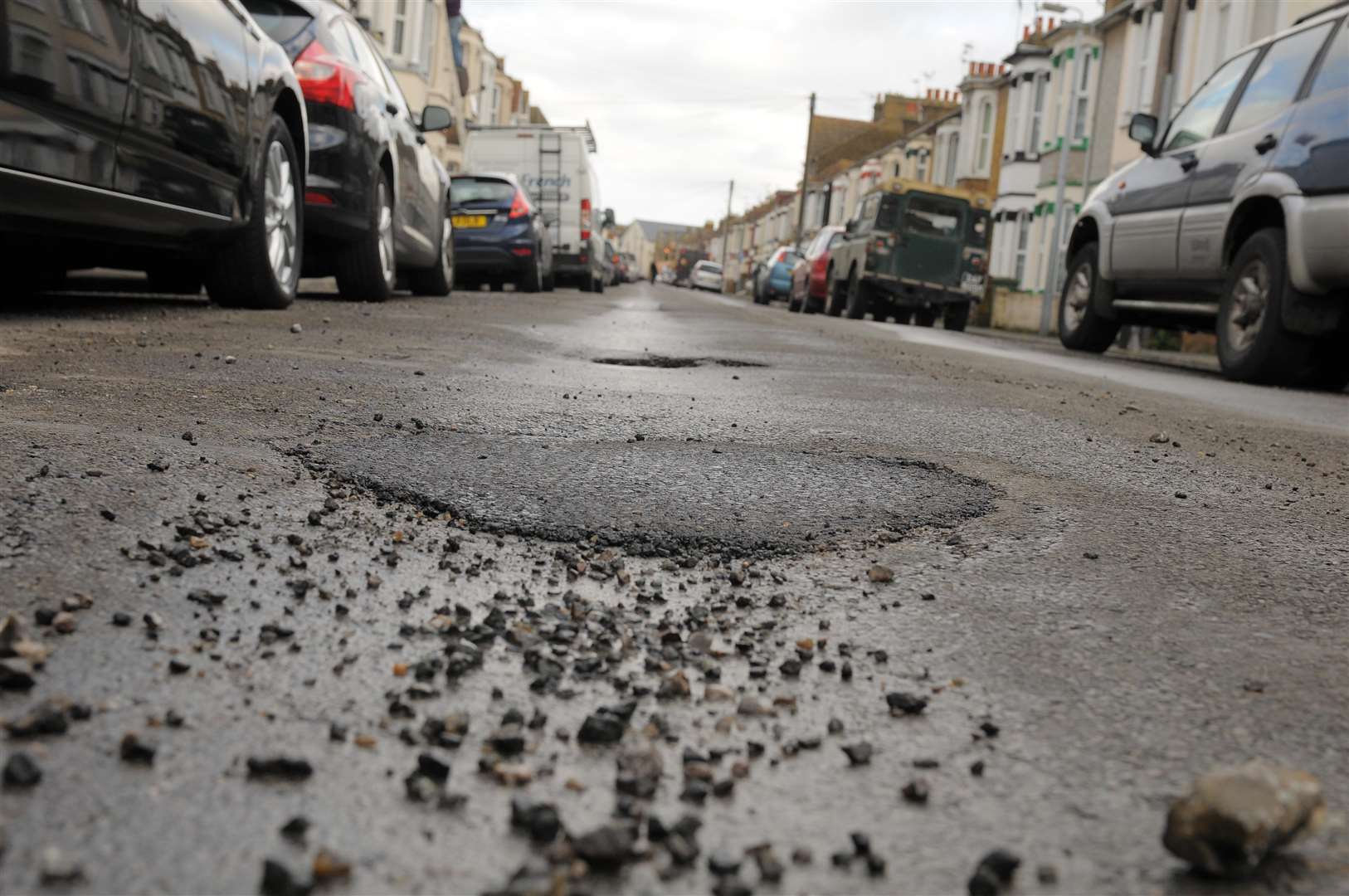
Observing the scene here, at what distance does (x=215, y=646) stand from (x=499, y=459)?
159 cm

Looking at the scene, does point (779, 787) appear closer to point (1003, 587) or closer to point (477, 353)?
point (1003, 587)

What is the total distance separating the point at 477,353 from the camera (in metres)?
6.59

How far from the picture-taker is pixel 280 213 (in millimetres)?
7102

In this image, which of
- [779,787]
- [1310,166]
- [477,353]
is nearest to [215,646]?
[779,787]

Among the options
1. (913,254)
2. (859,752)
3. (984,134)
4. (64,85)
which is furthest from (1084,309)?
(984,134)

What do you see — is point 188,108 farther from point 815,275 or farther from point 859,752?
point 815,275

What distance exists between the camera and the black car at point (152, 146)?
4.40m

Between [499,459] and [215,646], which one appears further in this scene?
[499,459]

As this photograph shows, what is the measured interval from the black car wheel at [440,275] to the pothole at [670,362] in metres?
5.33

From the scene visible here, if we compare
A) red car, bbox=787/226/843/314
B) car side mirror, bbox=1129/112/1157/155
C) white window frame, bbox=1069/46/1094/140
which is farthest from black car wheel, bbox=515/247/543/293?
white window frame, bbox=1069/46/1094/140

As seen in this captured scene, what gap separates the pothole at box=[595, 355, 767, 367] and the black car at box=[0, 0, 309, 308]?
6.63 ft

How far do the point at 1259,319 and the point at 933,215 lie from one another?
53.5 ft

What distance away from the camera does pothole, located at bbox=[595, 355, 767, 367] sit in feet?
22.8

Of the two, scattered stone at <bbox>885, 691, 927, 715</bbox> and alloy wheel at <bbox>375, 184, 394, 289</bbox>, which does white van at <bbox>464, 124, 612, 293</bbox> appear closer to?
alloy wheel at <bbox>375, 184, 394, 289</bbox>
